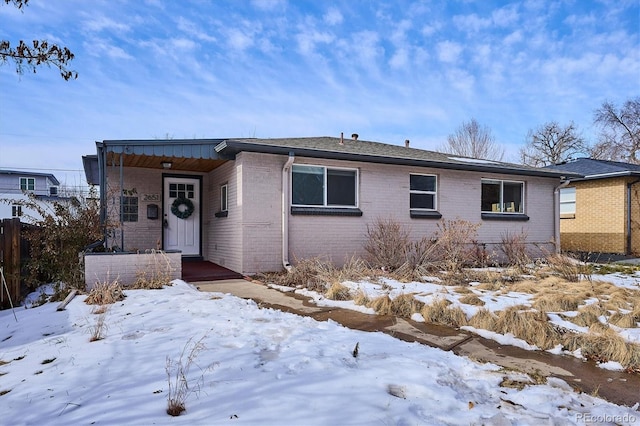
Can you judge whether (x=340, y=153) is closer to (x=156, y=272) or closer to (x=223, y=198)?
(x=223, y=198)

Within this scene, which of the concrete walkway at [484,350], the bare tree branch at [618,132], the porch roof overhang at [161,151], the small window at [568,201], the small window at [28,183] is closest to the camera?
the concrete walkway at [484,350]

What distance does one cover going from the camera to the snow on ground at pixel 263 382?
7.09 feet

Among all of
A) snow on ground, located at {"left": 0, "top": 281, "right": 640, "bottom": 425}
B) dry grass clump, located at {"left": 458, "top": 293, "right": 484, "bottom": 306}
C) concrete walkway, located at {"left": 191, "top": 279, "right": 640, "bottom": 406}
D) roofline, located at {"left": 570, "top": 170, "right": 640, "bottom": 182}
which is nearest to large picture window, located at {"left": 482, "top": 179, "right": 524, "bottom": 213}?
roofline, located at {"left": 570, "top": 170, "right": 640, "bottom": 182}

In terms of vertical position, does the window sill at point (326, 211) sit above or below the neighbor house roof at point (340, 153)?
below

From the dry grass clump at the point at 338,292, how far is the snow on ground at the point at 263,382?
5.71ft

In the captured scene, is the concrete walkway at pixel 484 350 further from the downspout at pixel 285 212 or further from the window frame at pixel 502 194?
the window frame at pixel 502 194

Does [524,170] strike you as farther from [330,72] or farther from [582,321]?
[582,321]

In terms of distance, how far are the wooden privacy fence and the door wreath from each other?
13.9ft

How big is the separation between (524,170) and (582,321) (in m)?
8.08

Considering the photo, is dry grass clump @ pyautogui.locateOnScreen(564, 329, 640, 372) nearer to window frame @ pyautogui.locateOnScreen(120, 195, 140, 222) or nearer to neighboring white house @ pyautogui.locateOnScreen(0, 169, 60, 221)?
window frame @ pyautogui.locateOnScreen(120, 195, 140, 222)

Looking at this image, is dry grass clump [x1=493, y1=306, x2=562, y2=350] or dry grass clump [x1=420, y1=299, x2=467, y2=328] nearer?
dry grass clump [x1=493, y1=306, x2=562, y2=350]

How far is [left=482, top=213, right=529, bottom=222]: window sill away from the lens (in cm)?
1120

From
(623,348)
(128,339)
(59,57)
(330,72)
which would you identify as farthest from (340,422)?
(330,72)

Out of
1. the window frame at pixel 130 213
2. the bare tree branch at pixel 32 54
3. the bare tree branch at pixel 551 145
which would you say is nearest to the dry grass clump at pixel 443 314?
the bare tree branch at pixel 32 54
